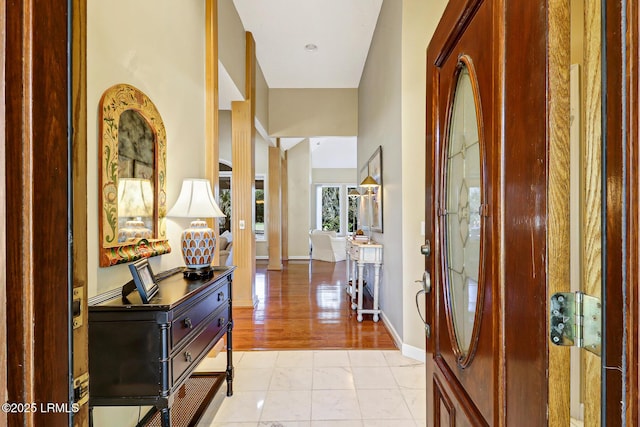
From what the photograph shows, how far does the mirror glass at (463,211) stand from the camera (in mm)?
978

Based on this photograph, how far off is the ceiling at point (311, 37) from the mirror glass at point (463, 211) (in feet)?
10.6

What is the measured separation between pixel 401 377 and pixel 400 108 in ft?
7.43

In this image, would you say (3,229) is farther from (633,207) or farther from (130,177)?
(130,177)

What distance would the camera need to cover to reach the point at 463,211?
3.53 ft

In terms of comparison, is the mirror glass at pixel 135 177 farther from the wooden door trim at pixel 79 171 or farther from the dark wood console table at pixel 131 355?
the wooden door trim at pixel 79 171

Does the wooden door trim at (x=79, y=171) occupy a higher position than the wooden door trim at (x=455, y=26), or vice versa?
the wooden door trim at (x=455, y=26)

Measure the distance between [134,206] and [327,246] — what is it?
6.80 metres

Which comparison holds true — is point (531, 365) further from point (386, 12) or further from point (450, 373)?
point (386, 12)

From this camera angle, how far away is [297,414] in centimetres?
211

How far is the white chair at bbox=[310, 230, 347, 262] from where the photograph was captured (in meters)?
8.34

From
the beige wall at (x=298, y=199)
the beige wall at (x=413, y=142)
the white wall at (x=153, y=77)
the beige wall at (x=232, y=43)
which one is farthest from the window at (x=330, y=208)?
the white wall at (x=153, y=77)

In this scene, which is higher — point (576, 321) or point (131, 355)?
point (576, 321)

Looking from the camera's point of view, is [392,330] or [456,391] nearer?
[456,391]

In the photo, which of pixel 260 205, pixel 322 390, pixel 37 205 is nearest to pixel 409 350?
pixel 322 390
